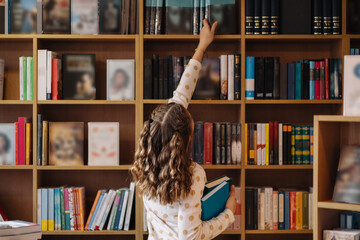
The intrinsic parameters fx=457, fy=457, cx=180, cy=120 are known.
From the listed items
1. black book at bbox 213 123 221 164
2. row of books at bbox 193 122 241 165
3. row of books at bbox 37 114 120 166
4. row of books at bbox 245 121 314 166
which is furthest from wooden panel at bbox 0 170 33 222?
row of books at bbox 245 121 314 166

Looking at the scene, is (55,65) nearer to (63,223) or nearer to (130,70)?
(130,70)

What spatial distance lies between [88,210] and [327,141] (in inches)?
73.0

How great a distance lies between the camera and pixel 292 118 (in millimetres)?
3242

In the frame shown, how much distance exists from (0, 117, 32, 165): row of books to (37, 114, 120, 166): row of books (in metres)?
0.08

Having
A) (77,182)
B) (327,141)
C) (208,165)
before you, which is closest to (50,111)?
(77,182)

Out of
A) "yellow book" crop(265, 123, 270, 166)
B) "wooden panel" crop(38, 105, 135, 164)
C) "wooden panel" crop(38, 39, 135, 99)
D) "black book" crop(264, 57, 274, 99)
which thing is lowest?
"yellow book" crop(265, 123, 270, 166)

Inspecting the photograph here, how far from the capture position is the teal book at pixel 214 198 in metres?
1.95

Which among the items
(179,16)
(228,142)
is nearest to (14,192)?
(228,142)

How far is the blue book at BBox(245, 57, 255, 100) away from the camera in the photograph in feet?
9.76

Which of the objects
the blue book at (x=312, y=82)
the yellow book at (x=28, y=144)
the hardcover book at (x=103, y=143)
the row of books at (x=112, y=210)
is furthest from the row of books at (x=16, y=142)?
the blue book at (x=312, y=82)

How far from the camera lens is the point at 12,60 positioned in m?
3.23

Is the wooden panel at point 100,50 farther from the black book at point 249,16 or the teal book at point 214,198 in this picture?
the teal book at point 214,198

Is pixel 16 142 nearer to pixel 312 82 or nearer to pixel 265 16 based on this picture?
pixel 265 16

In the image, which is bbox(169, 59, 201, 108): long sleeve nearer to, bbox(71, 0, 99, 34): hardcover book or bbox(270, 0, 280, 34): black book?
bbox(270, 0, 280, 34): black book
